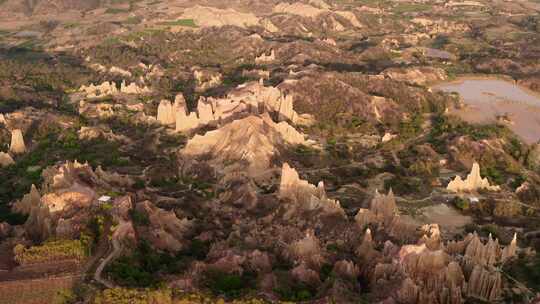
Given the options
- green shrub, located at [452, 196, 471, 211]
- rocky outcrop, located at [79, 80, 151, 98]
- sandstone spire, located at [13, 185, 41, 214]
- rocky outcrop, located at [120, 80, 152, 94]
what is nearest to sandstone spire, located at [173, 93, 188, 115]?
rocky outcrop, located at [120, 80, 152, 94]

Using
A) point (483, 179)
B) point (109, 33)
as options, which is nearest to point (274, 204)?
point (483, 179)

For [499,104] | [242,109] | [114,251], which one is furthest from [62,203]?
[499,104]

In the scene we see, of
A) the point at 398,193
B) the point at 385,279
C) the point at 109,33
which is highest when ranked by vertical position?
the point at 385,279

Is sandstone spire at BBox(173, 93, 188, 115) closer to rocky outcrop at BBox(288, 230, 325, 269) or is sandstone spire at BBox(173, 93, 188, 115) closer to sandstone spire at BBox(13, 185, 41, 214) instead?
sandstone spire at BBox(13, 185, 41, 214)

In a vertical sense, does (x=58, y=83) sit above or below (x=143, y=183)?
below

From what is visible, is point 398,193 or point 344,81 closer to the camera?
point 398,193

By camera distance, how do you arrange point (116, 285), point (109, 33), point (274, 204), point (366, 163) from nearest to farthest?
point (116, 285), point (274, 204), point (366, 163), point (109, 33)

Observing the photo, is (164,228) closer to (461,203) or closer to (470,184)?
(461,203)

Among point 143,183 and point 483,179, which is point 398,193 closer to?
point 483,179
